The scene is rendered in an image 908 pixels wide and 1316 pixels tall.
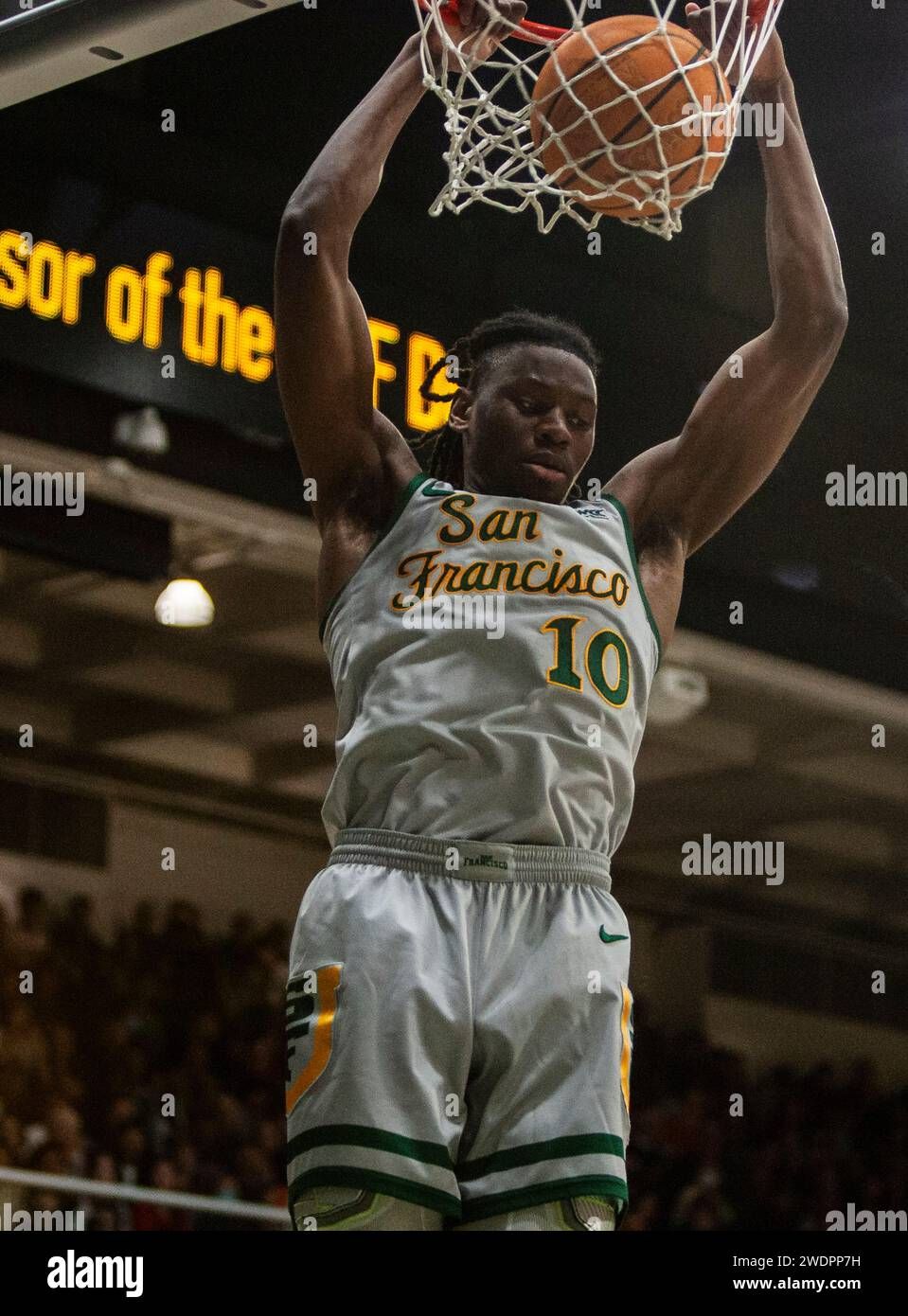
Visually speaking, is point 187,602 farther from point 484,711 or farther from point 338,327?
point 484,711

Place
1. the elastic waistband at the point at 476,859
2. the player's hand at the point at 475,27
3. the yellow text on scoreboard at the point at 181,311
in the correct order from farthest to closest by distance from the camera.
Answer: the yellow text on scoreboard at the point at 181,311
the player's hand at the point at 475,27
the elastic waistband at the point at 476,859

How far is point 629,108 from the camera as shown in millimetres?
2908

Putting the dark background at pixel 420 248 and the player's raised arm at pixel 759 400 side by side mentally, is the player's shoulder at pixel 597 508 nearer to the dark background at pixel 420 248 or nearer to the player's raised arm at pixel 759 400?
the player's raised arm at pixel 759 400

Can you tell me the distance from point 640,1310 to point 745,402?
1.35 meters

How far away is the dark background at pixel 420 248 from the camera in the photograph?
5.12 meters

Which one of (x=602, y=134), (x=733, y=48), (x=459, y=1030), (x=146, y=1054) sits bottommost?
(x=459, y=1030)

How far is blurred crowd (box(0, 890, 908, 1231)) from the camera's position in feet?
29.6

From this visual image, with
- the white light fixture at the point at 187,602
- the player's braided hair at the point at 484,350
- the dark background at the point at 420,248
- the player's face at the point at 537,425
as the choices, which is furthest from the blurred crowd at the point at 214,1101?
the player's face at the point at 537,425

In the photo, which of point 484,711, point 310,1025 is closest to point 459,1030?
point 310,1025

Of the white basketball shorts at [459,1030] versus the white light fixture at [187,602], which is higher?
the white light fixture at [187,602]

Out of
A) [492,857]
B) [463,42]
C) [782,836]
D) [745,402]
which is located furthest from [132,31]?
[782,836]

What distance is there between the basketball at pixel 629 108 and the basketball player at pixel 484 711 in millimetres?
170

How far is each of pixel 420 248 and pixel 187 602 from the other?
3.32 meters

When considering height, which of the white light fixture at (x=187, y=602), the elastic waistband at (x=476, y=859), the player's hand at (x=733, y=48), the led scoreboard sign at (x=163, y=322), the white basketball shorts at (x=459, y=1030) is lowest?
the white basketball shorts at (x=459, y=1030)
